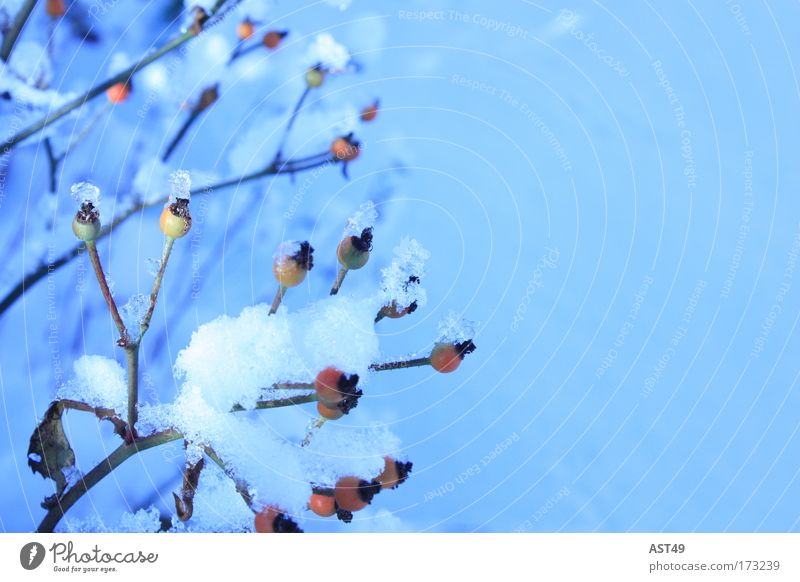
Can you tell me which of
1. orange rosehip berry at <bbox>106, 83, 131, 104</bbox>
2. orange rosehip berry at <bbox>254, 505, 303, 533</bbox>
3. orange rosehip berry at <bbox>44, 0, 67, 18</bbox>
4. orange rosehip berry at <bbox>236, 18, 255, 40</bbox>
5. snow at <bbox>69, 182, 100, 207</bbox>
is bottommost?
orange rosehip berry at <bbox>254, 505, 303, 533</bbox>

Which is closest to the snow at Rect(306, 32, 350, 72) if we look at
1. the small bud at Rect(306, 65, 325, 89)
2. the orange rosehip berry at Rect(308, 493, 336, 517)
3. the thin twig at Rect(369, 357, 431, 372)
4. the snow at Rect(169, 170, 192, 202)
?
the small bud at Rect(306, 65, 325, 89)

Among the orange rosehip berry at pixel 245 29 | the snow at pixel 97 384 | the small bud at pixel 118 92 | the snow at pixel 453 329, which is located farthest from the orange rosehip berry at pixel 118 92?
the snow at pixel 453 329

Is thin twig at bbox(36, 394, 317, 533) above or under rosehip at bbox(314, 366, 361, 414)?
under

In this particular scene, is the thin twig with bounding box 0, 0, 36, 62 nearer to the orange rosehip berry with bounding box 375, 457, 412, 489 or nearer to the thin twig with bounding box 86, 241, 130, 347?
the thin twig with bounding box 86, 241, 130, 347

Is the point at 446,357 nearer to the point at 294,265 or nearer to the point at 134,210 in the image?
A: the point at 294,265

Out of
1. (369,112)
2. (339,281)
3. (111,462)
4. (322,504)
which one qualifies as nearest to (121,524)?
(111,462)
